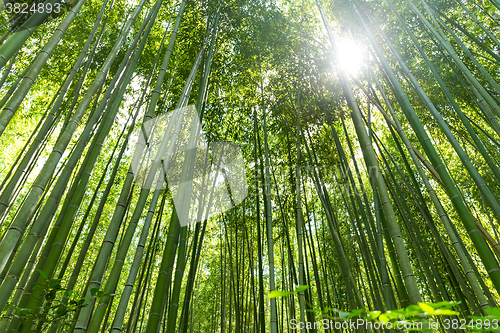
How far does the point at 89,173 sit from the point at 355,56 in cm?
362

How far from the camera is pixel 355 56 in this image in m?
3.84

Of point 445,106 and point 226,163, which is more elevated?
point 445,106

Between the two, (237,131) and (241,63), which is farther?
(237,131)

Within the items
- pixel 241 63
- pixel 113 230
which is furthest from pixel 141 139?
pixel 241 63

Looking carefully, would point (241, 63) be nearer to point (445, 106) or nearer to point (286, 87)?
point (286, 87)

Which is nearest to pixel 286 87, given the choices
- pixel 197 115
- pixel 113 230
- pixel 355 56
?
pixel 355 56

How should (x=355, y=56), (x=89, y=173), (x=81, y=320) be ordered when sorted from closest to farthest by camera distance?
(x=81, y=320) < (x=89, y=173) < (x=355, y=56)

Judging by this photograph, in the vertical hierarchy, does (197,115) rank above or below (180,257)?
above

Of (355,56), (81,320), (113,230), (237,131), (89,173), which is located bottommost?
(81,320)

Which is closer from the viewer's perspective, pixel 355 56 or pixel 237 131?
pixel 355 56

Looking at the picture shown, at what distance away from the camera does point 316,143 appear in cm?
425

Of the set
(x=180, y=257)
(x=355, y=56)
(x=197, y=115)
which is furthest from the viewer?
(x=355, y=56)

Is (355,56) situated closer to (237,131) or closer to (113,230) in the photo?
(237,131)

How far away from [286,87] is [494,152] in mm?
3195
